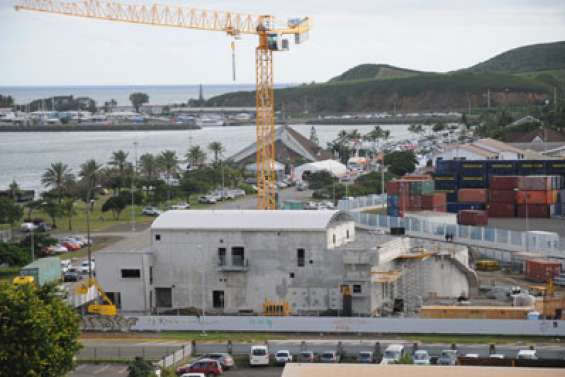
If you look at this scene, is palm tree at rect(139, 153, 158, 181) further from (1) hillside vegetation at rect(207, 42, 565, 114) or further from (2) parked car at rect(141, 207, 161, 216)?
(1) hillside vegetation at rect(207, 42, 565, 114)

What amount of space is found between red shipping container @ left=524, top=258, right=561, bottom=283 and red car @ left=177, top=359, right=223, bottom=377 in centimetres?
1122

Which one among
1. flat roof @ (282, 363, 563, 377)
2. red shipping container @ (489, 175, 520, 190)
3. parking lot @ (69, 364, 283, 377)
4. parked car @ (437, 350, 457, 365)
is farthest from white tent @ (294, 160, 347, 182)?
flat roof @ (282, 363, 563, 377)

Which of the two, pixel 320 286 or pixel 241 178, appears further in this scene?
pixel 241 178

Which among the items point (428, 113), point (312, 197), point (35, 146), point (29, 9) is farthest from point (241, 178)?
point (428, 113)

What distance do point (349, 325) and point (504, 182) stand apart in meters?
18.4

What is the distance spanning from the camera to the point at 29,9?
65688mm

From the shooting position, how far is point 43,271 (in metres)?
25.3

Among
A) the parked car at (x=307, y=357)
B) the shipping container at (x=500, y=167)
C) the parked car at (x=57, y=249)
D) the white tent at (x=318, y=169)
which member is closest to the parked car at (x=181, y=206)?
the parked car at (x=57, y=249)

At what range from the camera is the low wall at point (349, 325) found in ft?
68.5

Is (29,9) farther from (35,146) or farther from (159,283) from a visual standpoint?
(35,146)

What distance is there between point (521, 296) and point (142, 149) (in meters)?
92.4

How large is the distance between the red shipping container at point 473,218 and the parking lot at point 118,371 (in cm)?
1787

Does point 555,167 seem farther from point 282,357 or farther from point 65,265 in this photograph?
point 282,357

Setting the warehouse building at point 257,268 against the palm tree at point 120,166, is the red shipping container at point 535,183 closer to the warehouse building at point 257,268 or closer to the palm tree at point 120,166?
the warehouse building at point 257,268
